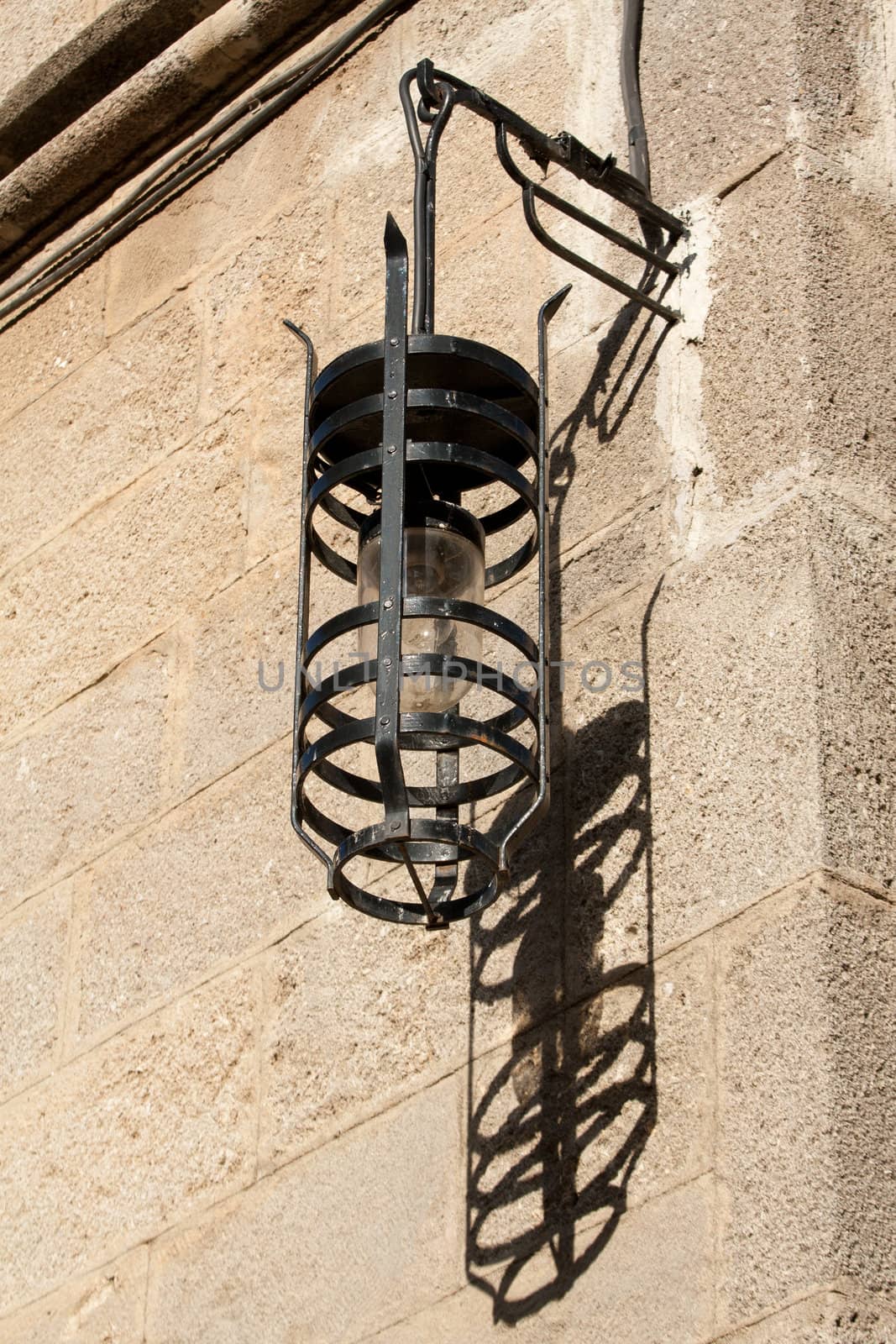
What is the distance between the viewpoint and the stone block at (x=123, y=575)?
3.14 m

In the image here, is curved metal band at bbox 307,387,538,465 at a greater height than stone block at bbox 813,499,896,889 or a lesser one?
greater

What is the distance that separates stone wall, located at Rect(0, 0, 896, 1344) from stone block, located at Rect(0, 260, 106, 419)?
25cm

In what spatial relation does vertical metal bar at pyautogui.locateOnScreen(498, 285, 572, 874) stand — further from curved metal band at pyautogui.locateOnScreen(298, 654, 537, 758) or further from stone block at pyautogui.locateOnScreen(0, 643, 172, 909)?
stone block at pyautogui.locateOnScreen(0, 643, 172, 909)

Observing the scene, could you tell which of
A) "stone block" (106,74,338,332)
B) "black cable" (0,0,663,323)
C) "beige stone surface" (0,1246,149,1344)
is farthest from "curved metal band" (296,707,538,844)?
"black cable" (0,0,663,323)

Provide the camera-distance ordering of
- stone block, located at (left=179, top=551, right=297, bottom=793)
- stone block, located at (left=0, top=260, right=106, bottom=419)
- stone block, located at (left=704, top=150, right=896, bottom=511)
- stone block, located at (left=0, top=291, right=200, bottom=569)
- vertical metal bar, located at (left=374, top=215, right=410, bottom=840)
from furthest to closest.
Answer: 1. stone block, located at (left=0, top=260, right=106, bottom=419)
2. stone block, located at (left=0, top=291, right=200, bottom=569)
3. stone block, located at (left=179, top=551, right=297, bottom=793)
4. stone block, located at (left=704, top=150, right=896, bottom=511)
5. vertical metal bar, located at (left=374, top=215, right=410, bottom=840)

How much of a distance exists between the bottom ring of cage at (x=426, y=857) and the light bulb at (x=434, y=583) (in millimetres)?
128

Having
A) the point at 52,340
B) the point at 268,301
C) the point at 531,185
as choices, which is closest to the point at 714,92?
the point at 531,185

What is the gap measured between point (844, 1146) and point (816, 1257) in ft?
0.35

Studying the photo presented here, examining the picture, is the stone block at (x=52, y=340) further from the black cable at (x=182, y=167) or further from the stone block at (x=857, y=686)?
the stone block at (x=857, y=686)

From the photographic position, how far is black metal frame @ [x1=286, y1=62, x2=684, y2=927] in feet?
6.64

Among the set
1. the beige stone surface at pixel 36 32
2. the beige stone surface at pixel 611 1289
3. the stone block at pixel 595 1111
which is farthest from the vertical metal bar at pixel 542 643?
the beige stone surface at pixel 36 32

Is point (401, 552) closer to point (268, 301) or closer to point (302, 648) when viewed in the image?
point (302, 648)

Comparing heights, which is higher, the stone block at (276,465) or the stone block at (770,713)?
the stone block at (276,465)

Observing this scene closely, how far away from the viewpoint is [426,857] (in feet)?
6.88
